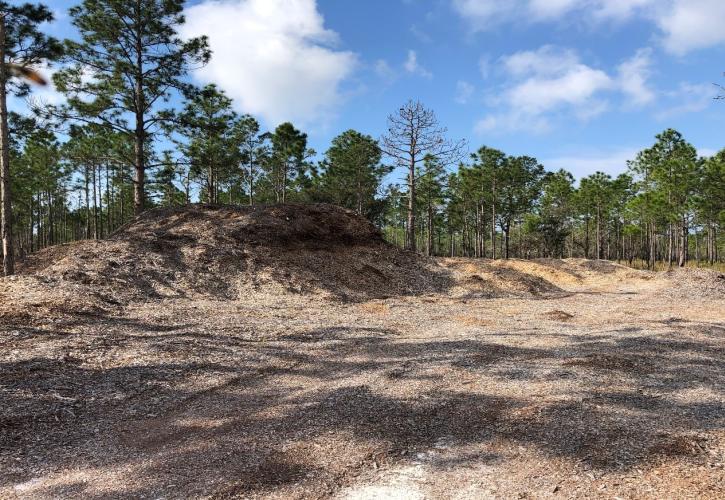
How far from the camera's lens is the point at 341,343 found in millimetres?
8180

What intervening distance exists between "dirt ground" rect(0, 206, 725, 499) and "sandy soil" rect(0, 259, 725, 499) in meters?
0.02

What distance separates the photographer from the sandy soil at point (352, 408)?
323 centimetres

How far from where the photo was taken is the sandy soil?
10.6 feet

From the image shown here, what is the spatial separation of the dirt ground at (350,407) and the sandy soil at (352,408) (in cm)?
2

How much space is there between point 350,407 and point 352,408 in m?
0.04

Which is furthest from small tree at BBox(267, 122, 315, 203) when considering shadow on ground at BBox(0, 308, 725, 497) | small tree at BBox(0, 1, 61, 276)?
shadow on ground at BBox(0, 308, 725, 497)

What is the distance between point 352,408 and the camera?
4.75 m

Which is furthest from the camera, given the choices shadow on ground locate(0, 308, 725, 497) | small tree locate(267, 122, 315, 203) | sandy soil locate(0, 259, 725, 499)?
small tree locate(267, 122, 315, 203)

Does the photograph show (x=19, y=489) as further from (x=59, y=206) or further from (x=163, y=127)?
(x=59, y=206)

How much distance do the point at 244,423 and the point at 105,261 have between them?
35.5 ft

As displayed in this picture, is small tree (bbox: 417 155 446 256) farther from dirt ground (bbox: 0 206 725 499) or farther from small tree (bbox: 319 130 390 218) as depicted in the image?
dirt ground (bbox: 0 206 725 499)

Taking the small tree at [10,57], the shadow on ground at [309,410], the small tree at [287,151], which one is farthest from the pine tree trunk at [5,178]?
the small tree at [287,151]

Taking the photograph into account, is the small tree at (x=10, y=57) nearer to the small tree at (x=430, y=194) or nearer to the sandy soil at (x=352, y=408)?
the sandy soil at (x=352, y=408)

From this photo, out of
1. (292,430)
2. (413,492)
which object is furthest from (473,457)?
(292,430)
